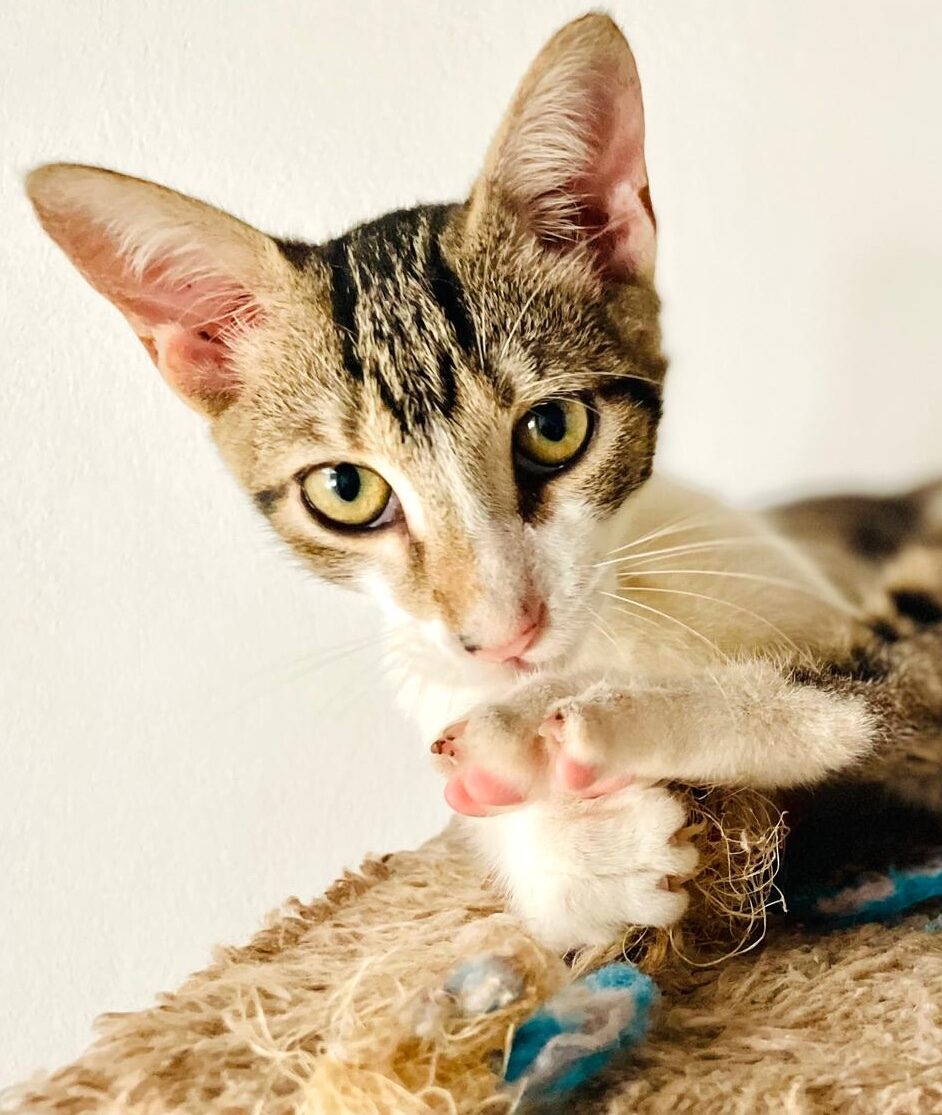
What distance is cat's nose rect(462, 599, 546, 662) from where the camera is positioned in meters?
0.61

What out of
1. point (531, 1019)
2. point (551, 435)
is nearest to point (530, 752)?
point (531, 1019)

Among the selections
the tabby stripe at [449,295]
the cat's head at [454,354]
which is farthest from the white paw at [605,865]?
the tabby stripe at [449,295]

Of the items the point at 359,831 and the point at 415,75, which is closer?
the point at 415,75

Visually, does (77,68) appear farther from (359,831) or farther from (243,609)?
(359,831)

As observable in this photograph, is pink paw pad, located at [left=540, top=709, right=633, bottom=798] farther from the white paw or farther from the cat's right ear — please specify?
the cat's right ear

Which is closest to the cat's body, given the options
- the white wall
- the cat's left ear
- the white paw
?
→ the white paw

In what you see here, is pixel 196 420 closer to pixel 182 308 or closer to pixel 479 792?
pixel 182 308

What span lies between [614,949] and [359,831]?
2.23 ft

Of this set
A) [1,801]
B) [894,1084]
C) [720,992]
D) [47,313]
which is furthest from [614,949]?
[47,313]

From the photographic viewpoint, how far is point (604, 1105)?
0.49 meters

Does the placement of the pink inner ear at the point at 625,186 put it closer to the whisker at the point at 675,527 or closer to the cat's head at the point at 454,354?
the cat's head at the point at 454,354

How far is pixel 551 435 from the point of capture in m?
0.69

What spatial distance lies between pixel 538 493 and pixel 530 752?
0.21 metres

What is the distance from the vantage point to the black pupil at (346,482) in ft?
2.30
